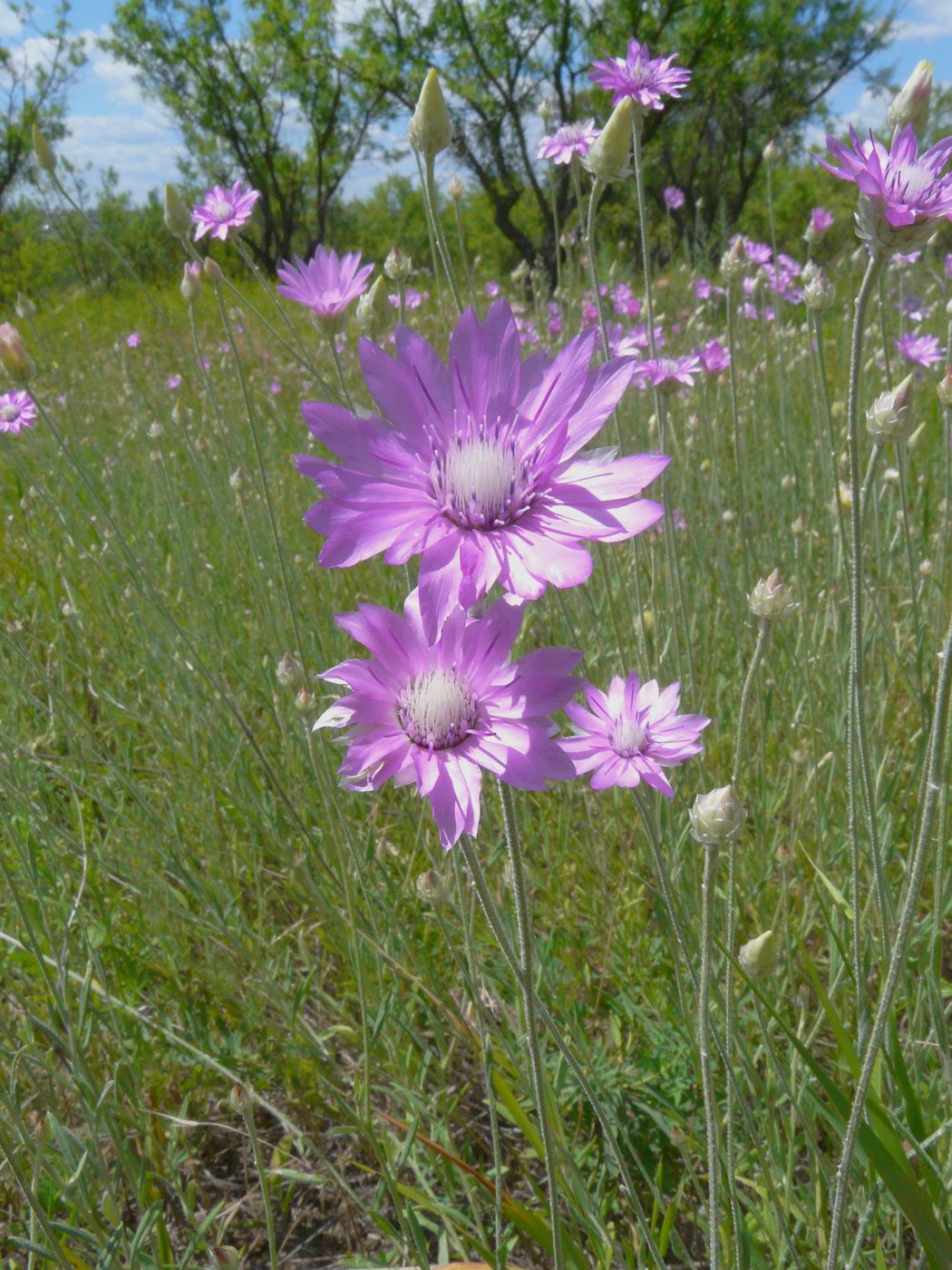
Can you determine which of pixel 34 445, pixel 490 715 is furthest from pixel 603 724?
pixel 34 445

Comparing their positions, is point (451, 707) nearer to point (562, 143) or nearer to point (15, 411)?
point (562, 143)

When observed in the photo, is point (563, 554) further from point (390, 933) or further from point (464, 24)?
point (464, 24)

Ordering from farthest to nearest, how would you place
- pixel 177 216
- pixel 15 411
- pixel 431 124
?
pixel 15 411 < pixel 177 216 < pixel 431 124

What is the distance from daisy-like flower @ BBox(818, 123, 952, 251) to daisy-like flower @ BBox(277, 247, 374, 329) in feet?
2.29

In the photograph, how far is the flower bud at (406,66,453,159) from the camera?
925mm

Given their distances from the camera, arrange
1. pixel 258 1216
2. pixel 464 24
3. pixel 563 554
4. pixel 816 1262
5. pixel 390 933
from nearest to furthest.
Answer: pixel 563 554 < pixel 816 1262 < pixel 258 1216 < pixel 390 933 < pixel 464 24

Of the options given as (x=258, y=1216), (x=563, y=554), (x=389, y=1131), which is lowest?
(x=258, y=1216)

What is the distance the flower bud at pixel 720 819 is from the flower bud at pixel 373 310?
2.82 ft

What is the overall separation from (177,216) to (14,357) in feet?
1.27

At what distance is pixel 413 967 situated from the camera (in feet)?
4.55

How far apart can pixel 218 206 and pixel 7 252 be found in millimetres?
18095

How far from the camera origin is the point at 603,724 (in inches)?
40.0

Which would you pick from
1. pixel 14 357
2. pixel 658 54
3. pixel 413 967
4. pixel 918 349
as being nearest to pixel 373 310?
pixel 14 357

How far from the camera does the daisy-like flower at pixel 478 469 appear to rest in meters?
0.57
